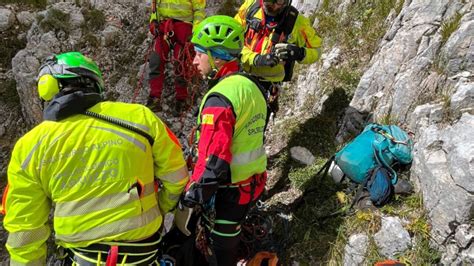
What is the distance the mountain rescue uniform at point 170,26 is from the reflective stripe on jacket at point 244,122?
3.97 m

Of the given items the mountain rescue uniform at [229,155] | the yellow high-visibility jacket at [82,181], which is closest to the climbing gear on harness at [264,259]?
the mountain rescue uniform at [229,155]

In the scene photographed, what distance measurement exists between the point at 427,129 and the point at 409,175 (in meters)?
0.56

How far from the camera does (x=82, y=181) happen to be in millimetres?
2674

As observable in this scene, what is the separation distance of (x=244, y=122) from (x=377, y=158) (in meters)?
1.99

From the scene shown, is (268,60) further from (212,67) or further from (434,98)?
(434,98)

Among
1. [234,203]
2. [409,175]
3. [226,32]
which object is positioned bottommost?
[234,203]

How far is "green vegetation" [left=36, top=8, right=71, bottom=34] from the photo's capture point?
8.80m

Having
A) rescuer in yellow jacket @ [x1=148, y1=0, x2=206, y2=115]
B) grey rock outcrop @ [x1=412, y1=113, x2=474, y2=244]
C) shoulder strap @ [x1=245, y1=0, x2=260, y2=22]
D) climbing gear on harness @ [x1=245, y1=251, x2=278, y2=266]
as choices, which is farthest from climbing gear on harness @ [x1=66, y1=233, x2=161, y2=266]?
rescuer in yellow jacket @ [x1=148, y1=0, x2=206, y2=115]

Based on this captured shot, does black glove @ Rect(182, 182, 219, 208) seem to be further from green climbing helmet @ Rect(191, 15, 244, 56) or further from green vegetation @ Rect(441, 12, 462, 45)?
green vegetation @ Rect(441, 12, 462, 45)

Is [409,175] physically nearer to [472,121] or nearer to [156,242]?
[472,121]

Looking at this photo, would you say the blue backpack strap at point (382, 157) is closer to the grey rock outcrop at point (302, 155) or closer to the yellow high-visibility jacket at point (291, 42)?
the grey rock outcrop at point (302, 155)

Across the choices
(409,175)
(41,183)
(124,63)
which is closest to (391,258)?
(409,175)

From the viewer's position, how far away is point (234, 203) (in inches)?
142

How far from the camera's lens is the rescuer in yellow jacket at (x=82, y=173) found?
2607 millimetres
